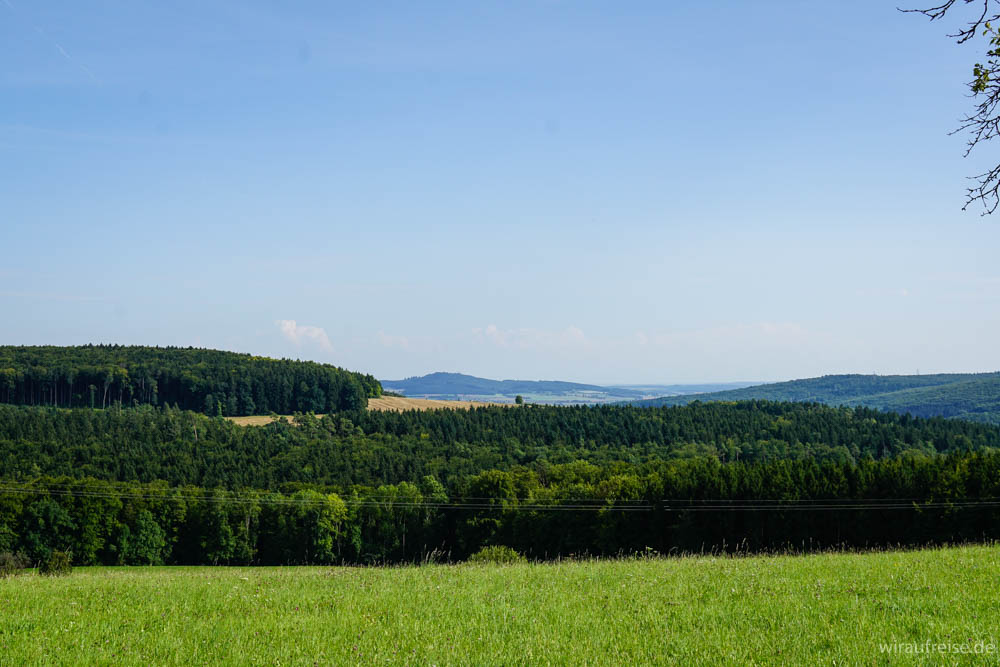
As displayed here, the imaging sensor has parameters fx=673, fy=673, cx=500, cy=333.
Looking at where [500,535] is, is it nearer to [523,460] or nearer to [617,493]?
[617,493]

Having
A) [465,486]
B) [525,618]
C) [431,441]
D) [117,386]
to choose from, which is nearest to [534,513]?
[465,486]

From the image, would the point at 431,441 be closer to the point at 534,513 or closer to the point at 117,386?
the point at 534,513

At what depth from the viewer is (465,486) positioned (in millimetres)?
84500

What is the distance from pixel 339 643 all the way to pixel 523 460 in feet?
408

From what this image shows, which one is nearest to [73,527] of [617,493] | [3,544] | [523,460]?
[3,544]

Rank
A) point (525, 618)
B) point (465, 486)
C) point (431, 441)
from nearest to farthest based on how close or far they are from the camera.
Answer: point (525, 618)
point (465, 486)
point (431, 441)

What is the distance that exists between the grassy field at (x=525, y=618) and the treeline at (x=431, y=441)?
3185 inches

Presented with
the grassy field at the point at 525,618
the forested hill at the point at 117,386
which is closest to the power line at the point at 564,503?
the grassy field at the point at 525,618

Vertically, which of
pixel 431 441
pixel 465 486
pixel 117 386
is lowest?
pixel 465 486

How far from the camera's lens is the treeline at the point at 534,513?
5269 cm

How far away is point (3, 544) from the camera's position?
69812 millimetres

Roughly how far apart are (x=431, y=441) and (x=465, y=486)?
59.6 meters

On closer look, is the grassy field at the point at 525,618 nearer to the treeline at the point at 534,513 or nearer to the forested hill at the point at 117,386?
the treeline at the point at 534,513

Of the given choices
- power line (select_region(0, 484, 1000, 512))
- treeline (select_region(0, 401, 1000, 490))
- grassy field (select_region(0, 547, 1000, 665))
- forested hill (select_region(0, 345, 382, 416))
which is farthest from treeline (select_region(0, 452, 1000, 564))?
forested hill (select_region(0, 345, 382, 416))
